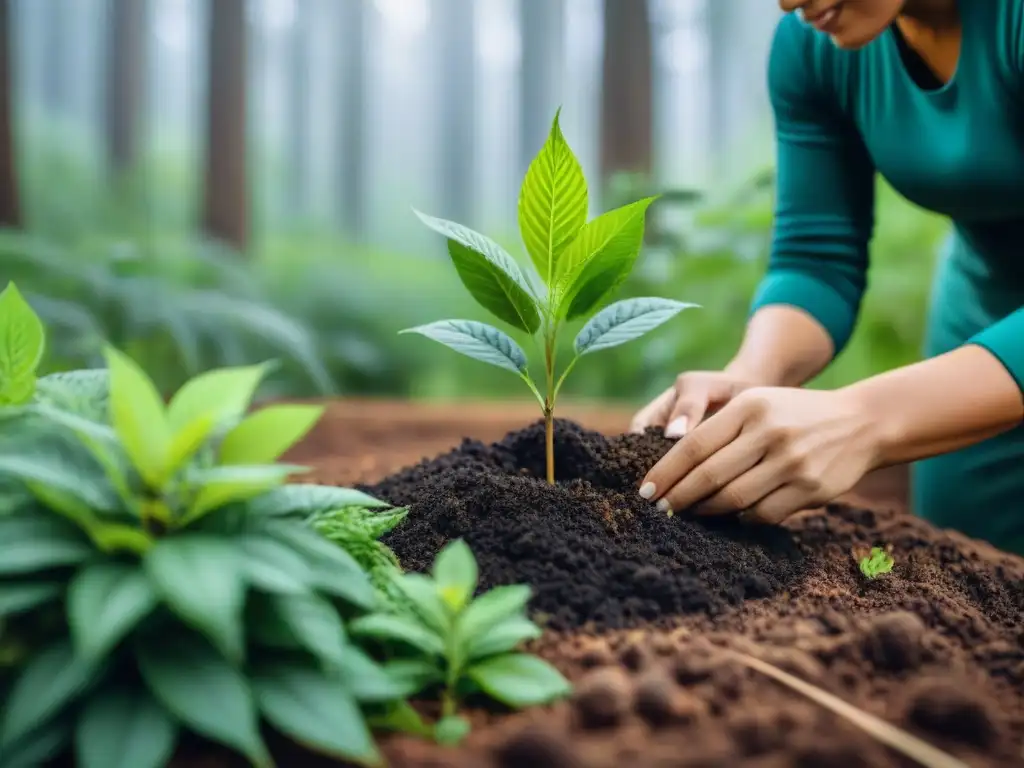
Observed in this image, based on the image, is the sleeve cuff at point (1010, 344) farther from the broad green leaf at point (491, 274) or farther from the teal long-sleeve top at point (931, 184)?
the broad green leaf at point (491, 274)

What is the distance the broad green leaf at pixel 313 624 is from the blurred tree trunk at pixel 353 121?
14804 millimetres

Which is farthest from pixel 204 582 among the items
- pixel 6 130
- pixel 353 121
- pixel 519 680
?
pixel 353 121

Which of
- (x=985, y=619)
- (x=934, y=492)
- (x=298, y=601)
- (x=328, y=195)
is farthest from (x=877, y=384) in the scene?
(x=328, y=195)

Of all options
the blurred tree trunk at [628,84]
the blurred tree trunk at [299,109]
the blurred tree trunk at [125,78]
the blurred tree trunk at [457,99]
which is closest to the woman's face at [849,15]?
the blurred tree trunk at [628,84]

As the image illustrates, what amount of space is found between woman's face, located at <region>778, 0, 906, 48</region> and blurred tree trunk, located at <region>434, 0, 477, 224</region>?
1869 centimetres

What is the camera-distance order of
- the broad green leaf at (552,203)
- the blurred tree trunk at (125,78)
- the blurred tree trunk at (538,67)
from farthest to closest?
the blurred tree trunk at (538,67) → the blurred tree trunk at (125,78) → the broad green leaf at (552,203)

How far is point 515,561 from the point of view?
1.00 meters

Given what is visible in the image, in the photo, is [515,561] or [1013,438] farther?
[1013,438]

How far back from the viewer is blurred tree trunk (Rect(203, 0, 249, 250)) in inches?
238

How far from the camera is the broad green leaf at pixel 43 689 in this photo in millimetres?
639

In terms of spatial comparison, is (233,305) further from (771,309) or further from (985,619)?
(985,619)

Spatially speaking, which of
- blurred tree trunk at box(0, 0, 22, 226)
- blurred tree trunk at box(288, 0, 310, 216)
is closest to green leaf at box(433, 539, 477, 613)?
blurred tree trunk at box(0, 0, 22, 226)

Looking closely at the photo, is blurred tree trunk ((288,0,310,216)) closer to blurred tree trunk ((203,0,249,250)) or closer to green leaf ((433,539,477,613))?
blurred tree trunk ((203,0,249,250))

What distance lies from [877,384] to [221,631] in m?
0.97
